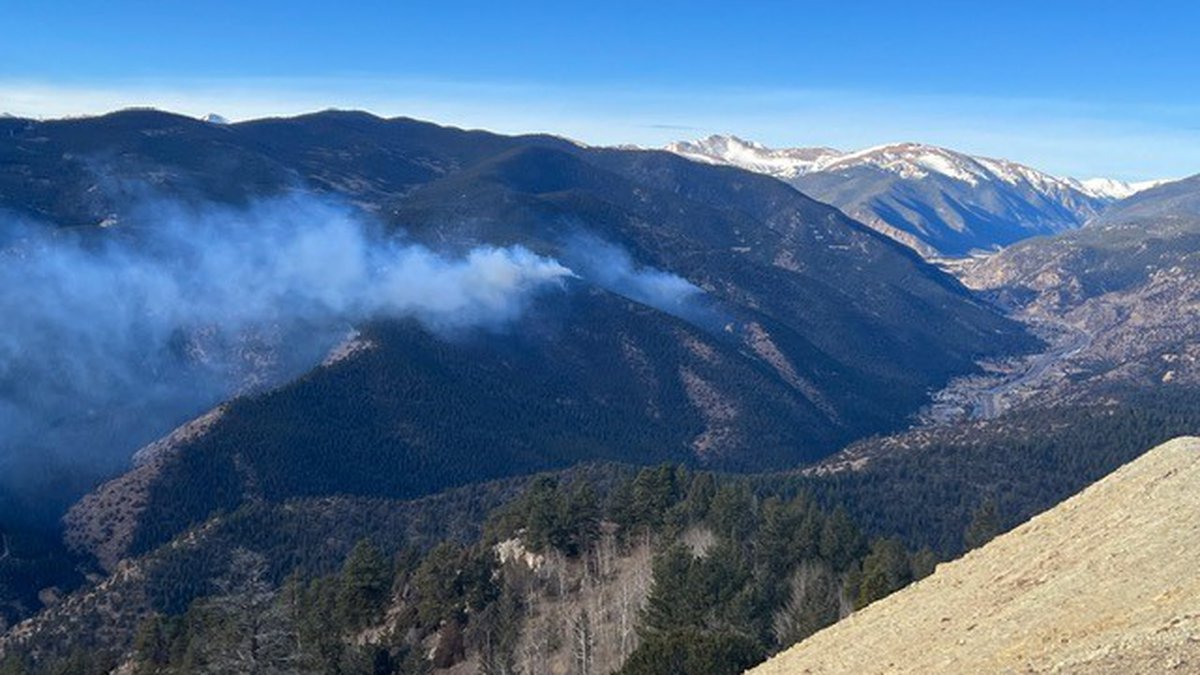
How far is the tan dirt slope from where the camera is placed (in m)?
29.0

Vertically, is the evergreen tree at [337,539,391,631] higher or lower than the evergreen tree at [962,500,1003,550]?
lower

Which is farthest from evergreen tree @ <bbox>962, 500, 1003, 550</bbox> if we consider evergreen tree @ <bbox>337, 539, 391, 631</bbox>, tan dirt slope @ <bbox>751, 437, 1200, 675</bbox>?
evergreen tree @ <bbox>337, 539, 391, 631</bbox>

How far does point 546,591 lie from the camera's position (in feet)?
291

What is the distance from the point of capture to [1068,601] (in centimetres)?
3466

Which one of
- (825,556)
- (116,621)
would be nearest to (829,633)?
(825,556)

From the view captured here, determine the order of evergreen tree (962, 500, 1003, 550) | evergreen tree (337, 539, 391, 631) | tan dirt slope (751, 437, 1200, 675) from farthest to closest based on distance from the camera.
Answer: evergreen tree (962, 500, 1003, 550)
evergreen tree (337, 539, 391, 631)
tan dirt slope (751, 437, 1200, 675)

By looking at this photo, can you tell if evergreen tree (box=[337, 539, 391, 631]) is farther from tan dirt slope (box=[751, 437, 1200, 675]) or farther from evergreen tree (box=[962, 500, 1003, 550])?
tan dirt slope (box=[751, 437, 1200, 675])

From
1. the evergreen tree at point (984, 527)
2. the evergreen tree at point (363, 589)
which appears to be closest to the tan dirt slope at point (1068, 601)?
the evergreen tree at point (984, 527)

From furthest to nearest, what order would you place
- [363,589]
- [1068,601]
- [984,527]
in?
[984,527] → [363,589] → [1068,601]

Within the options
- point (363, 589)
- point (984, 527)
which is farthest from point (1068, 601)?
point (363, 589)

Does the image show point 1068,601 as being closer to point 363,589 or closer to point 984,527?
point 984,527

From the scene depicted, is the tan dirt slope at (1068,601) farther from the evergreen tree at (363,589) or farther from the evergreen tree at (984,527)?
the evergreen tree at (363,589)

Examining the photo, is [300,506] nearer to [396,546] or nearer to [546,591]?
[396,546]

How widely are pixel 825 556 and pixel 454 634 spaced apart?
1117 inches
